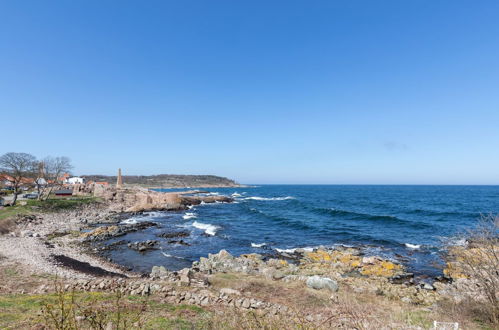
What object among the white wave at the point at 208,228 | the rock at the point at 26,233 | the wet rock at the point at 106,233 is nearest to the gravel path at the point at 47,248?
the rock at the point at 26,233

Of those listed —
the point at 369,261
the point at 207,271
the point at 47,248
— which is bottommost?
the point at 369,261

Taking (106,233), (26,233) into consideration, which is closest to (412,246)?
(106,233)

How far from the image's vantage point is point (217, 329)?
6.31 meters

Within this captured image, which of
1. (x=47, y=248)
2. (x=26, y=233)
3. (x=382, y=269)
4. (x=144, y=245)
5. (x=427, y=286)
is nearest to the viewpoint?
(x=427, y=286)

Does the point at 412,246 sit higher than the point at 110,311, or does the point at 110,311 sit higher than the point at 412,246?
the point at 110,311

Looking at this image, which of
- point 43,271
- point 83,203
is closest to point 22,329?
point 43,271

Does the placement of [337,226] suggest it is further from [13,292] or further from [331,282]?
[13,292]

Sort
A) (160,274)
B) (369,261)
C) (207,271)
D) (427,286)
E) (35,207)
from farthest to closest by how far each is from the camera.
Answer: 1. (35,207)
2. (369,261)
3. (207,271)
4. (427,286)
5. (160,274)

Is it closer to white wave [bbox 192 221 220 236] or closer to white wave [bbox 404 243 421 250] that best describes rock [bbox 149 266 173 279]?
white wave [bbox 192 221 220 236]

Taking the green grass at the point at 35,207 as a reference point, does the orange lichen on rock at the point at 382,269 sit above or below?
below

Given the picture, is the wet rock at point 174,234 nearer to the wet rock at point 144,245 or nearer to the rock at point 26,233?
the wet rock at point 144,245

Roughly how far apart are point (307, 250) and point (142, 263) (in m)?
15.3

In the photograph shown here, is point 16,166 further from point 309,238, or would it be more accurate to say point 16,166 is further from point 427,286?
point 427,286

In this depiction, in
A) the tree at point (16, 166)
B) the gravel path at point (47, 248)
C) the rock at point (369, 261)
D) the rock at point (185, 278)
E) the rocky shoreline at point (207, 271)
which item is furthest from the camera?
the tree at point (16, 166)
